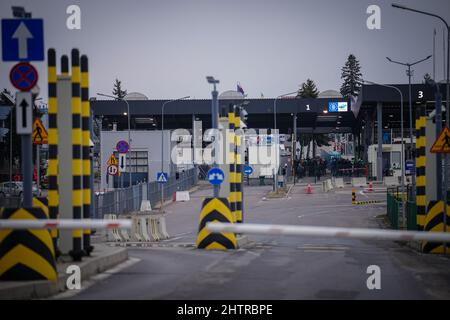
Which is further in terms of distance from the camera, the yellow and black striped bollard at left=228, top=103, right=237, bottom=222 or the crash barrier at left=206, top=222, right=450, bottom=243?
the yellow and black striped bollard at left=228, top=103, right=237, bottom=222

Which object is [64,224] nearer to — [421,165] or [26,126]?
[26,126]

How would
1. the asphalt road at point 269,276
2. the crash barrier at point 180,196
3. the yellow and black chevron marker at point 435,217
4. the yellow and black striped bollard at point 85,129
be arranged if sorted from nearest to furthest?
the asphalt road at point 269,276, the yellow and black striped bollard at point 85,129, the yellow and black chevron marker at point 435,217, the crash barrier at point 180,196

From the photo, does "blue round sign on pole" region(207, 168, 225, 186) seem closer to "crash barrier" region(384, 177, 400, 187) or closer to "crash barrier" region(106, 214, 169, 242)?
"crash barrier" region(106, 214, 169, 242)

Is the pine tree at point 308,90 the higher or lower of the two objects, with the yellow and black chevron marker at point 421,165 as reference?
higher

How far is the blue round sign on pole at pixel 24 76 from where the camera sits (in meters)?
10.2

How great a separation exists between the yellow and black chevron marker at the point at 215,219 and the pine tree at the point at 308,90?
409ft

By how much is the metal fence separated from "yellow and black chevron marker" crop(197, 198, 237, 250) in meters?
13.7

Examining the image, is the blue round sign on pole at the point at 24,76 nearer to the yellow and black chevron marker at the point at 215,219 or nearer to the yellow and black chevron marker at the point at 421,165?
the yellow and black chevron marker at the point at 215,219

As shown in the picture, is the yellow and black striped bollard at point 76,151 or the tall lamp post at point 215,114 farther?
the tall lamp post at point 215,114

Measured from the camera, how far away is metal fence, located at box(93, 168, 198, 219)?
114 feet

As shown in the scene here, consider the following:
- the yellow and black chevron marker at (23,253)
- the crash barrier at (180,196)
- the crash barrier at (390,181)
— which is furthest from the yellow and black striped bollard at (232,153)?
the crash barrier at (390,181)

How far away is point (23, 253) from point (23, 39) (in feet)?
10.00

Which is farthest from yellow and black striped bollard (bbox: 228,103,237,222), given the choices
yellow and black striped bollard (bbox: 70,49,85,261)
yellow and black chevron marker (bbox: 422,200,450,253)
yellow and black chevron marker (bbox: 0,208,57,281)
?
yellow and black chevron marker (bbox: 0,208,57,281)

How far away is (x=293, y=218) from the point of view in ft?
129
